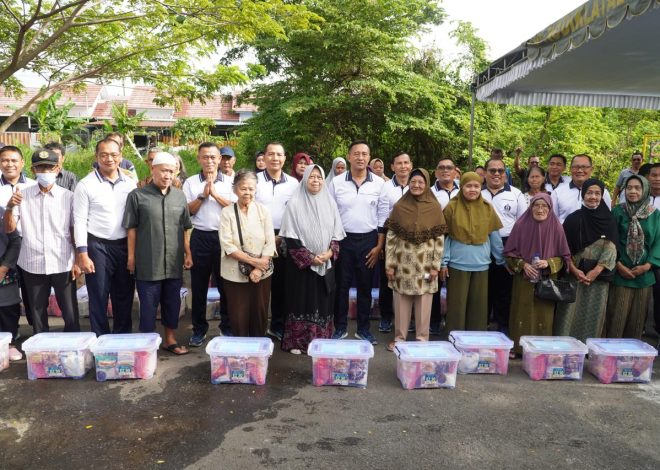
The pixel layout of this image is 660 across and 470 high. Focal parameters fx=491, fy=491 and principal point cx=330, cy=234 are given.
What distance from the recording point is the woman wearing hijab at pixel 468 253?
13.9ft

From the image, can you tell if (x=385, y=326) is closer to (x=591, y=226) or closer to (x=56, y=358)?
(x=591, y=226)

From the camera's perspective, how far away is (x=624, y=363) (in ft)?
12.5

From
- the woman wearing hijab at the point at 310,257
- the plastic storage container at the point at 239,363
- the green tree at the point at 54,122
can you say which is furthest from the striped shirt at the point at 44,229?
the green tree at the point at 54,122

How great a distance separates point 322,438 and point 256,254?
1.63 m

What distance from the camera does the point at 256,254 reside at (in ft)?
13.3

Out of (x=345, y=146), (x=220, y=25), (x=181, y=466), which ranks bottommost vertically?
(x=181, y=466)

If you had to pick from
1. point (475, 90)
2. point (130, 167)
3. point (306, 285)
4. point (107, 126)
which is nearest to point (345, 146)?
point (475, 90)

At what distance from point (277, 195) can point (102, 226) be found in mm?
1500

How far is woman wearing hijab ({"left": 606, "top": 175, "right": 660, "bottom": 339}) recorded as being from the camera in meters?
4.20

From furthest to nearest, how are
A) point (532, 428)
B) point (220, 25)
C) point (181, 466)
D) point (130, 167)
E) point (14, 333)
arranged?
point (220, 25) → point (130, 167) → point (14, 333) → point (532, 428) → point (181, 466)

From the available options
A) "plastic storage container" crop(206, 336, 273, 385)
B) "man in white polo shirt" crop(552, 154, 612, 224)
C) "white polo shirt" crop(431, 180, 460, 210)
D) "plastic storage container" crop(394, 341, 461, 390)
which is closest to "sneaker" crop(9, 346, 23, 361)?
"plastic storage container" crop(206, 336, 273, 385)

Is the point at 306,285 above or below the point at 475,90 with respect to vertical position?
below

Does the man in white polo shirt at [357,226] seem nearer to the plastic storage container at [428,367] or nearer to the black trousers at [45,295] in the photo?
the plastic storage container at [428,367]

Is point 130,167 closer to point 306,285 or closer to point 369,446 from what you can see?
point 306,285
